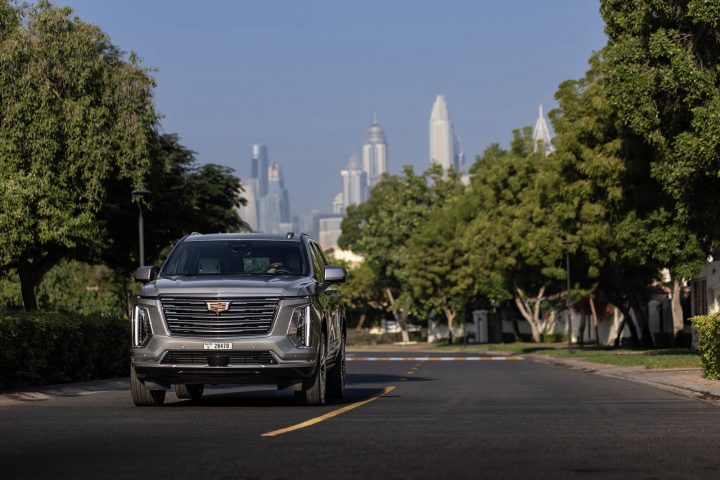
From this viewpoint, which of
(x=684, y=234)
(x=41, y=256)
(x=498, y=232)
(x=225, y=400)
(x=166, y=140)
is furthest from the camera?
(x=498, y=232)

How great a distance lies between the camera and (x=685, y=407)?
53.6ft

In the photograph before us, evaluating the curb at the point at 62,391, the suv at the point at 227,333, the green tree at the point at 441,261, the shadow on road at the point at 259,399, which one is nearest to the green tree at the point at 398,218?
the green tree at the point at 441,261

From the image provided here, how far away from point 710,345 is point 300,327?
11043 mm

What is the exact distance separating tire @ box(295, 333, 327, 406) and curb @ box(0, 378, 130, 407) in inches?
168

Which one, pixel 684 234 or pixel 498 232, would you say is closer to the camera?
pixel 684 234

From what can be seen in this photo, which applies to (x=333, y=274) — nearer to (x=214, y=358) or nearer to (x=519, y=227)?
(x=214, y=358)

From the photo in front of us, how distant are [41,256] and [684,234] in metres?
21.4

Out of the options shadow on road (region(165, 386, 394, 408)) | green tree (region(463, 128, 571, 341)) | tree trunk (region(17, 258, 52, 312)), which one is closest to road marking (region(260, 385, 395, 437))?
shadow on road (region(165, 386, 394, 408))

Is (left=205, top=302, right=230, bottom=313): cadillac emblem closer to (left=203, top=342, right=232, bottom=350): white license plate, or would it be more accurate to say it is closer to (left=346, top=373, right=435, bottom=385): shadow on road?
(left=203, top=342, right=232, bottom=350): white license plate

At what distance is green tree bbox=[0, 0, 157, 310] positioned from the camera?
136ft

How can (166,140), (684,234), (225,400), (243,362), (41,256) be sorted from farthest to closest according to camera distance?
(166,140) < (41,256) < (684,234) < (225,400) < (243,362)

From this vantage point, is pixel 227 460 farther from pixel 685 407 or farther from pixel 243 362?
pixel 685 407

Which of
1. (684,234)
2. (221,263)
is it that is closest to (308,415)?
(221,263)

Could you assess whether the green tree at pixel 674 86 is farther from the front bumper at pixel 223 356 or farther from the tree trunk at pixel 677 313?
the tree trunk at pixel 677 313
